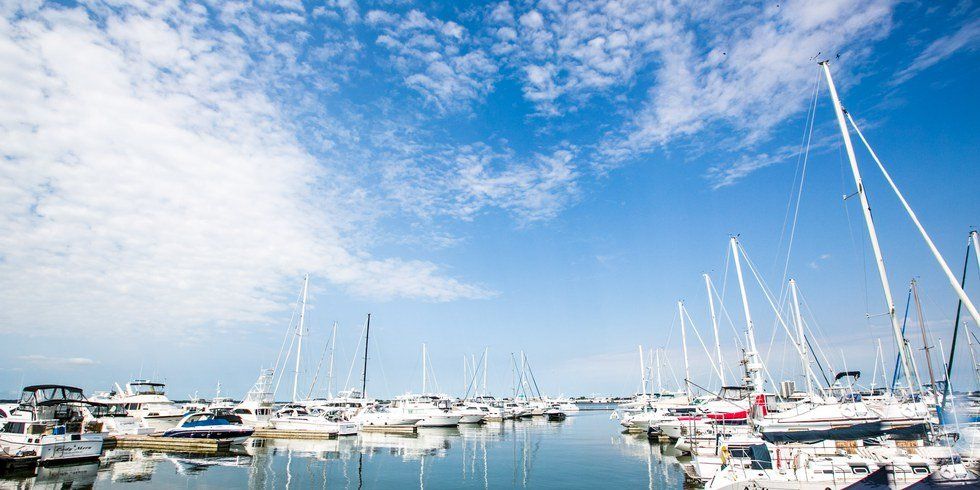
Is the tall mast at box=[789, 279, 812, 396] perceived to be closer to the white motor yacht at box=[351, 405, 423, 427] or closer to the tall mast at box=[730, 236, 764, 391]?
the tall mast at box=[730, 236, 764, 391]

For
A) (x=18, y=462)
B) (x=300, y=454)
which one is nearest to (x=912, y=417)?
(x=300, y=454)

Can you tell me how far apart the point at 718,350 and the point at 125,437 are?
195 feet

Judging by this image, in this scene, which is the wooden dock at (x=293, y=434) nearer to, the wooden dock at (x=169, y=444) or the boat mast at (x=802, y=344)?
the wooden dock at (x=169, y=444)

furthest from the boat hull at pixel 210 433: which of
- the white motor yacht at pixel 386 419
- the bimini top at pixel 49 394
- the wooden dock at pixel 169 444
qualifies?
the white motor yacht at pixel 386 419

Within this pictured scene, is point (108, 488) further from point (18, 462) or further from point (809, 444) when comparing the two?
point (809, 444)

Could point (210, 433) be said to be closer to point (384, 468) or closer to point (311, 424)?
point (311, 424)

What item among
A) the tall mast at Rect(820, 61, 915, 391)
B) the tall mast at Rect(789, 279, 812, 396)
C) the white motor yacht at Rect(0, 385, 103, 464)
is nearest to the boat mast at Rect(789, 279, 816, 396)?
the tall mast at Rect(789, 279, 812, 396)

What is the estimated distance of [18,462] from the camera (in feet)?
92.9

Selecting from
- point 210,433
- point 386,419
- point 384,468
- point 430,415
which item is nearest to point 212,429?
point 210,433

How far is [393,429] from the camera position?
6306 cm

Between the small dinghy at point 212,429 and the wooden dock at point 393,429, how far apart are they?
22311 millimetres

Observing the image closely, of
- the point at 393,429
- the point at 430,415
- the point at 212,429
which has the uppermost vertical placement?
the point at 212,429

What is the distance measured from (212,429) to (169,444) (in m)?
3.03

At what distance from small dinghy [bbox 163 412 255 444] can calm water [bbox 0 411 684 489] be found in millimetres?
1773
